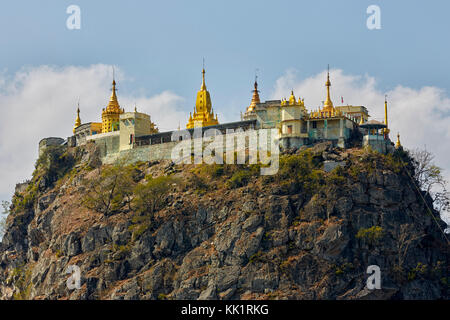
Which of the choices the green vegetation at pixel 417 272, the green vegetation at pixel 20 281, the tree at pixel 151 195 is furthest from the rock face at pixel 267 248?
the green vegetation at pixel 20 281

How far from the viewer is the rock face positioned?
268 ft

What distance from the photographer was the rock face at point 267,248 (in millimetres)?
81812

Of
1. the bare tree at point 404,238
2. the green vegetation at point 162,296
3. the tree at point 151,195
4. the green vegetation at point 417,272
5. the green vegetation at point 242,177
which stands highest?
the green vegetation at point 242,177

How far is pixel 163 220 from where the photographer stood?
A: 294 ft

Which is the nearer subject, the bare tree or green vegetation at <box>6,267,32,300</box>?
the bare tree

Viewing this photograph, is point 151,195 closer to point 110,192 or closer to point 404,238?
point 110,192

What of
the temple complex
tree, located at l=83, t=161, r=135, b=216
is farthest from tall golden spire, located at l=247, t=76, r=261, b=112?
tree, located at l=83, t=161, r=135, b=216

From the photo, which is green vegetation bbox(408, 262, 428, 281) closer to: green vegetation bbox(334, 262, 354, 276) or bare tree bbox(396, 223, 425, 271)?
bare tree bbox(396, 223, 425, 271)

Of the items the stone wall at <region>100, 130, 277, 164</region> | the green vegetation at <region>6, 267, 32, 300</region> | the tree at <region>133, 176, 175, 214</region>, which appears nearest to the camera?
the tree at <region>133, 176, 175, 214</region>

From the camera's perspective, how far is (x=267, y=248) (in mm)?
83500

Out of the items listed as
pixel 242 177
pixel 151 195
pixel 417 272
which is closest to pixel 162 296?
pixel 151 195

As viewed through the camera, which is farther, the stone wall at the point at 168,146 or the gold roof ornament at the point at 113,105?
the gold roof ornament at the point at 113,105

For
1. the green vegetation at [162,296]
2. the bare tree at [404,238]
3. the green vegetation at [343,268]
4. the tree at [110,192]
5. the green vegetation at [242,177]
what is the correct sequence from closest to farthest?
the green vegetation at [343,268] < the bare tree at [404,238] < the green vegetation at [162,296] < the green vegetation at [242,177] < the tree at [110,192]

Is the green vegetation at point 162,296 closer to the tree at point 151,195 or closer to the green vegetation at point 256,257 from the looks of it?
the green vegetation at point 256,257
